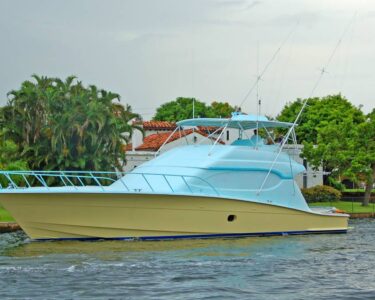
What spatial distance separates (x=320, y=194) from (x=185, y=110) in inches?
1695

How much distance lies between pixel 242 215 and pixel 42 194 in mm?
7294

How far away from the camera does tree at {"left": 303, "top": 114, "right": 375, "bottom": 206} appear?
1812 inches

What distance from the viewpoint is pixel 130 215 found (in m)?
25.0

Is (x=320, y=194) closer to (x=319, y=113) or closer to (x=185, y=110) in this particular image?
(x=319, y=113)

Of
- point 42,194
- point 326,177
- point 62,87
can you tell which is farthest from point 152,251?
point 326,177

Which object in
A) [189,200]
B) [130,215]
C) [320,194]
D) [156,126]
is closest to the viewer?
[130,215]

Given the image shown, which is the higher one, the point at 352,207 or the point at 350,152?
the point at 350,152

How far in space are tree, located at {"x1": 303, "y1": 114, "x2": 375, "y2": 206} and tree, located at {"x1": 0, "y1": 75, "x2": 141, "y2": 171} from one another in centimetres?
1379

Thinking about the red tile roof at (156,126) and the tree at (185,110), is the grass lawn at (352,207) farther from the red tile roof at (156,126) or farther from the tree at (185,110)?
the tree at (185,110)

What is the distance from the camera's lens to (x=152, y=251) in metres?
22.6

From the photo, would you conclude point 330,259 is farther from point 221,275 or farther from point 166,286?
point 166,286

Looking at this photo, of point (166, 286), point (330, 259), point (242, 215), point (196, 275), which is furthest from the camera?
point (242, 215)

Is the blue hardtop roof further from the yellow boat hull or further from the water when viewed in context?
the water

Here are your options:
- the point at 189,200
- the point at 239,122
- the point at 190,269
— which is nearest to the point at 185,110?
the point at 239,122
